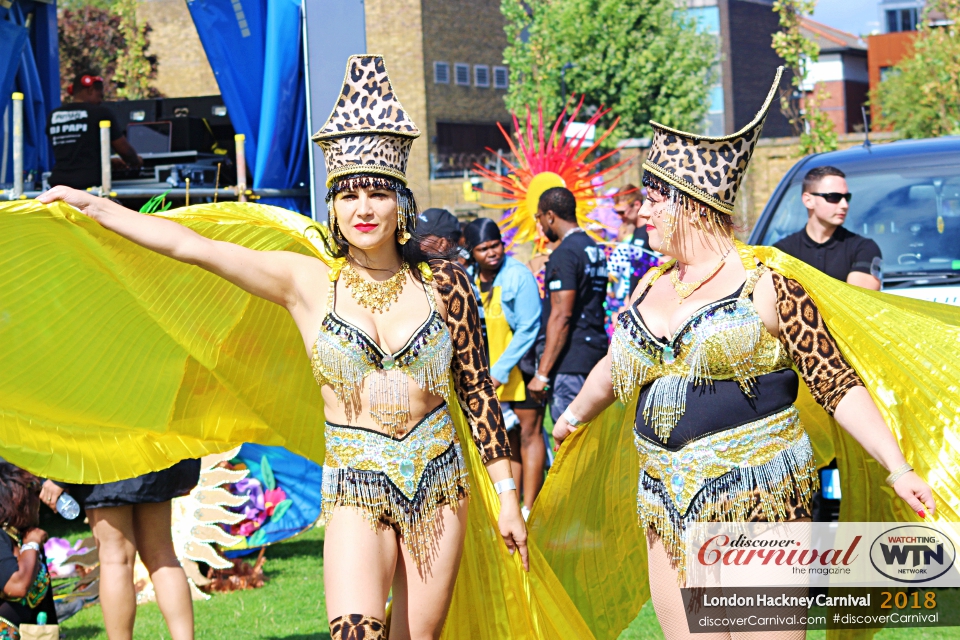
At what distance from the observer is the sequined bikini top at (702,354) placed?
3346 mm

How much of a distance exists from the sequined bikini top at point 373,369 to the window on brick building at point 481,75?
38550 mm

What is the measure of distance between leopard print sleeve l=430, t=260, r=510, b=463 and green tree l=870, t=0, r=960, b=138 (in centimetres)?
1309

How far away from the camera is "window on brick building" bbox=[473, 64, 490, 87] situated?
135ft

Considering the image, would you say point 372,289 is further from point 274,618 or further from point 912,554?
point 274,618

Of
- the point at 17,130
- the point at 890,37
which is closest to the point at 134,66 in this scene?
the point at 17,130

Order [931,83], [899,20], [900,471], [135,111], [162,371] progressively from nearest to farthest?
[900,471]
[162,371]
[135,111]
[931,83]
[899,20]

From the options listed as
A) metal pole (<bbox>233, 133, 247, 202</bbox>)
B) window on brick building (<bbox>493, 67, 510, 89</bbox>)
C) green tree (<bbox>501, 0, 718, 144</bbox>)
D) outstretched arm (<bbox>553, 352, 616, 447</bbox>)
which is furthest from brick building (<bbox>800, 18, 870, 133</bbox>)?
outstretched arm (<bbox>553, 352, 616, 447</bbox>)

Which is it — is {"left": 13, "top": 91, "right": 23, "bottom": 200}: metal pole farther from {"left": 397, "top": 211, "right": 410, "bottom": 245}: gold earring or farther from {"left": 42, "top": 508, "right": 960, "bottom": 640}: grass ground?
{"left": 397, "top": 211, "right": 410, "bottom": 245}: gold earring

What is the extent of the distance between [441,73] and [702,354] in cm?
3707

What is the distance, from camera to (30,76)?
11250 millimetres

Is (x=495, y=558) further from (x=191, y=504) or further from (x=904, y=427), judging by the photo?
(x=191, y=504)

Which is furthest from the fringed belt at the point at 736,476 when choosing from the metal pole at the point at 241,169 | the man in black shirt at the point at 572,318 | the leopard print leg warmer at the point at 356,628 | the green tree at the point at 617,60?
the green tree at the point at 617,60

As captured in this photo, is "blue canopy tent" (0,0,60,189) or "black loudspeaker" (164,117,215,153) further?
"black loudspeaker" (164,117,215,153)

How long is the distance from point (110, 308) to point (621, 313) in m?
1.85
